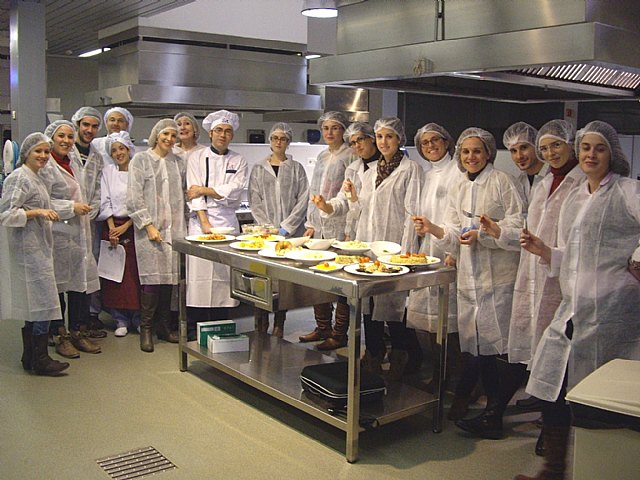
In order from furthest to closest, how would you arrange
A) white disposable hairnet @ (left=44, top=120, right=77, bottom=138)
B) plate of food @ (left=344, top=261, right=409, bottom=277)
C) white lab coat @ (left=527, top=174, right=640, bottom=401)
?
white disposable hairnet @ (left=44, top=120, right=77, bottom=138) < plate of food @ (left=344, top=261, right=409, bottom=277) < white lab coat @ (left=527, top=174, right=640, bottom=401)

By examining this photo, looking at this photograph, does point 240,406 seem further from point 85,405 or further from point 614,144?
point 614,144

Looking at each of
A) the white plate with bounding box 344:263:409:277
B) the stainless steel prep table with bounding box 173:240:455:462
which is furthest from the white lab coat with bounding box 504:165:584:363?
the white plate with bounding box 344:263:409:277

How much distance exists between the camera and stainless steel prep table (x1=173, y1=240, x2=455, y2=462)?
9.64ft

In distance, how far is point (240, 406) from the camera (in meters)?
3.69

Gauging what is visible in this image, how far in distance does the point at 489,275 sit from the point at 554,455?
3.30 feet

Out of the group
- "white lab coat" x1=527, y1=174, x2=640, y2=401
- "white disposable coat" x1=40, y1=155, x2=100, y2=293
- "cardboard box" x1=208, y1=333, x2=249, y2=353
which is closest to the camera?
"white lab coat" x1=527, y1=174, x2=640, y2=401

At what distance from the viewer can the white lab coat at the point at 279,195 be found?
4961 mm

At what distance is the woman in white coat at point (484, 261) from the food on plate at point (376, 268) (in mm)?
408

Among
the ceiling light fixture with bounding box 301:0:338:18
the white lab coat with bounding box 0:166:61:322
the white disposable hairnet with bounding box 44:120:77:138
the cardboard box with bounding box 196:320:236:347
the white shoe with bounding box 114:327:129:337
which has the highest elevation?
the ceiling light fixture with bounding box 301:0:338:18

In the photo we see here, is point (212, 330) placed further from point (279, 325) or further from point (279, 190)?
point (279, 190)

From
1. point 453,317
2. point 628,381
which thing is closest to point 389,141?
point 453,317

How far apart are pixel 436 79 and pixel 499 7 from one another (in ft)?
2.00

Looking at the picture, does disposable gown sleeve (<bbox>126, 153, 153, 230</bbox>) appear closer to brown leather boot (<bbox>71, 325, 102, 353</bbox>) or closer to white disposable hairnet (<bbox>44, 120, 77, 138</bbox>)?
white disposable hairnet (<bbox>44, 120, 77, 138</bbox>)

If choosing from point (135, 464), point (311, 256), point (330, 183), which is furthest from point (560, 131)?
point (135, 464)
